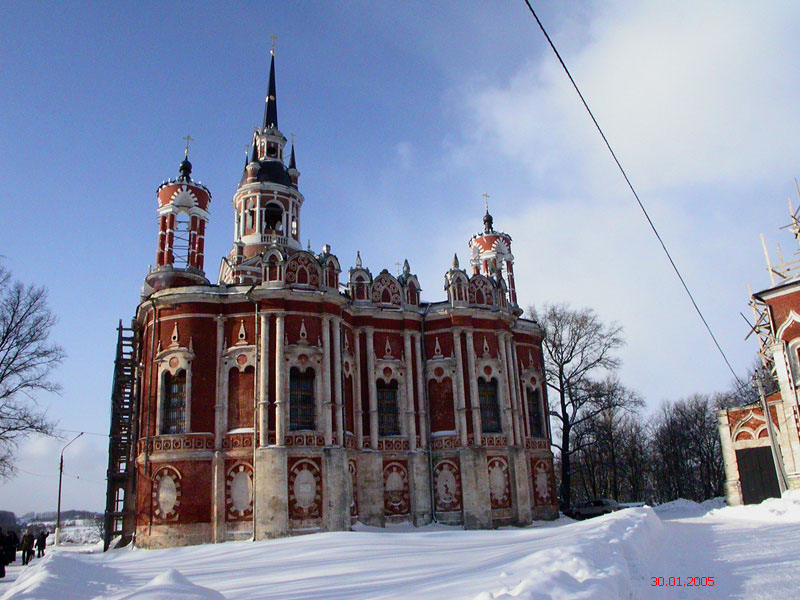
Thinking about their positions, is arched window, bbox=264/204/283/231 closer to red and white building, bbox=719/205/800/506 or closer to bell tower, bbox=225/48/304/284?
bell tower, bbox=225/48/304/284

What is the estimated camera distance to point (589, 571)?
801cm

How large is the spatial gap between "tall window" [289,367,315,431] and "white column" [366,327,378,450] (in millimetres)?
3437

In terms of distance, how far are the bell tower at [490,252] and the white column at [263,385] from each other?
51.3 feet

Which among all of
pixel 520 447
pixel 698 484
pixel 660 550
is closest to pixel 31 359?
pixel 520 447

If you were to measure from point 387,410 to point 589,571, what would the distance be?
67.5 feet

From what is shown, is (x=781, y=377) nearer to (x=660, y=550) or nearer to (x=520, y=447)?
(x=520, y=447)

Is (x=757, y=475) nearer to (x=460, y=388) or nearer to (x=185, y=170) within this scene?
(x=460, y=388)

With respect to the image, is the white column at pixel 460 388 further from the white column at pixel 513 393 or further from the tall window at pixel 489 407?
the white column at pixel 513 393

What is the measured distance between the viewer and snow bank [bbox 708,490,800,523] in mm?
20875

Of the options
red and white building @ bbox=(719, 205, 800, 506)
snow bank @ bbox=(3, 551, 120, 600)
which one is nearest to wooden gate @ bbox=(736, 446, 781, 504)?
red and white building @ bbox=(719, 205, 800, 506)

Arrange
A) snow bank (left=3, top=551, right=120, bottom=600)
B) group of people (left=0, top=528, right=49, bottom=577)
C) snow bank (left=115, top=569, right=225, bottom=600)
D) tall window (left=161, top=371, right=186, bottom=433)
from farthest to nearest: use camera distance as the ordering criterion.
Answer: tall window (left=161, top=371, right=186, bottom=433), group of people (left=0, top=528, right=49, bottom=577), snow bank (left=3, top=551, right=120, bottom=600), snow bank (left=115, top=569, right=225, bottom=600)

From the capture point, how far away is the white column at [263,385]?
23.5 m

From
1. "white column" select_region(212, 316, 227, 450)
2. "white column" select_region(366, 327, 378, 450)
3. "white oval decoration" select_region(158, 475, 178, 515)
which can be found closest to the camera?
"white oval decoration" select_region(158, 475, 178, 515)

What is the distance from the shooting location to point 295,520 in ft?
75.5
